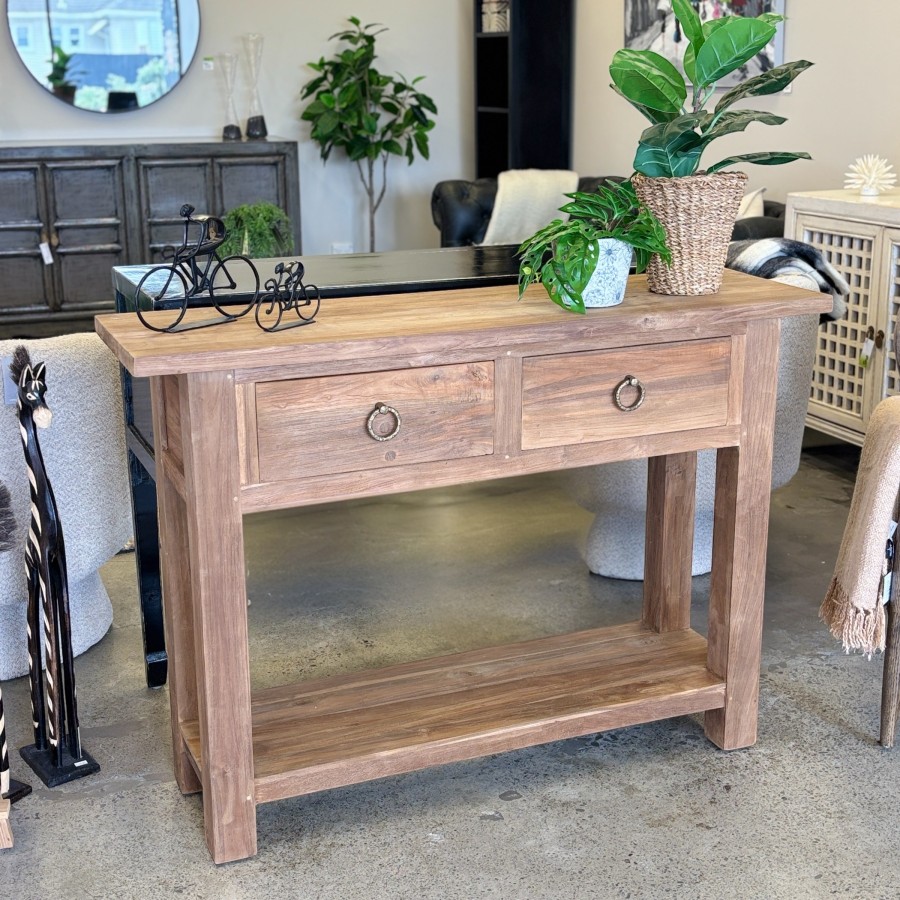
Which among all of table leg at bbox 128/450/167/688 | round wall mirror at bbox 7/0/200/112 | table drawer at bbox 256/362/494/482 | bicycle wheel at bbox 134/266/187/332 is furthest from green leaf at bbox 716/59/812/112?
round wall mirror at bbox 7/0/200/112

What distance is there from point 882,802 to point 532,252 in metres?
1.14

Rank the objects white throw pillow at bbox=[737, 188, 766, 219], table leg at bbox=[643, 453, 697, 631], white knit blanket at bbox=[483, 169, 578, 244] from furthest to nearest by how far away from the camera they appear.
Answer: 1. white knit blanket at bbox=[483, 169, 578, 244]
2. white throw pillow at bbox=[737, 188, 766, 219]
3. table leg at bbox=[643, 453, 697, 631]

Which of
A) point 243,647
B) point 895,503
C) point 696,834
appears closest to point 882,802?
point 696,834

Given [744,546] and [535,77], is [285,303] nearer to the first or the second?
[744,546]

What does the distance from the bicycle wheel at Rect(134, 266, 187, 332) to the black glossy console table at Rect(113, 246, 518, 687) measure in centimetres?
4

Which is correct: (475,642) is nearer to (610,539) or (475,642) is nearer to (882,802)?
(610,539)

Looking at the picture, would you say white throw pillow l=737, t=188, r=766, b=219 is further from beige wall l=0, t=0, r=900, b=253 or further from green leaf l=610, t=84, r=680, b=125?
green leaf l=610, t=84, r=680, b=125

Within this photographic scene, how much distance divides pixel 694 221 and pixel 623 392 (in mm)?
317

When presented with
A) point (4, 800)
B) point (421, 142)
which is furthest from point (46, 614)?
point (421, 142)

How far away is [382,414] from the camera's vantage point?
188 centimetres

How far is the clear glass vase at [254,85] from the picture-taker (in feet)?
21.9

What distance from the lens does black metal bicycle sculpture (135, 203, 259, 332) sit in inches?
76.0

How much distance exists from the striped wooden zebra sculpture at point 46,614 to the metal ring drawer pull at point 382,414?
0.62 metres

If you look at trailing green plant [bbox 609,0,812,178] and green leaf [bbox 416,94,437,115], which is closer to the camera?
trailing green plant [bbox 609,0,812,178]
